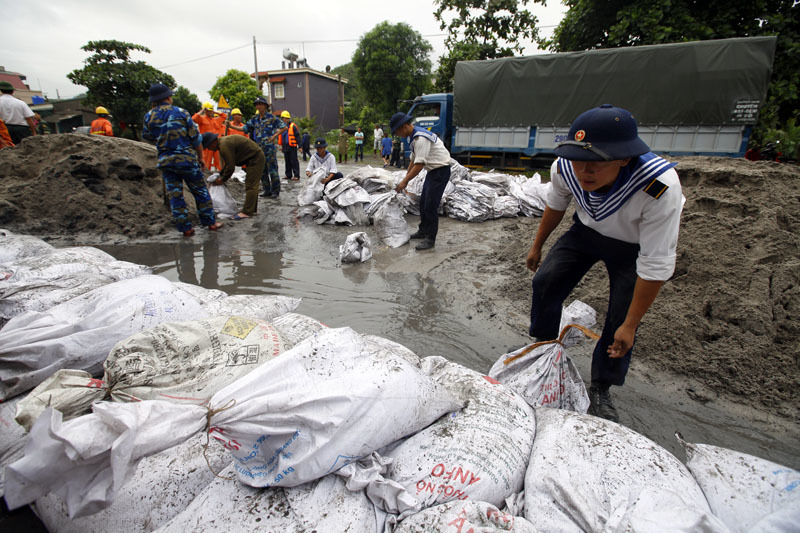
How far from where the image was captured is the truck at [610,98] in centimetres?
809

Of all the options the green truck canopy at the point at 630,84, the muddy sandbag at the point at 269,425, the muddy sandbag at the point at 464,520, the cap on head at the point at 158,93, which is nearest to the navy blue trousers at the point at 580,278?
the muddy sandbag at the point at 269,425

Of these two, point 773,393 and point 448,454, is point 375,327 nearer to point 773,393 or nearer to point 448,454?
point 448,454

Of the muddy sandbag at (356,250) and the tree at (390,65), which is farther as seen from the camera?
the tree at (390,65)

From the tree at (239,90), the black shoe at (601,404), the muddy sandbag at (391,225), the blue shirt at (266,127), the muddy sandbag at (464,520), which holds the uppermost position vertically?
the tree at (239,90)

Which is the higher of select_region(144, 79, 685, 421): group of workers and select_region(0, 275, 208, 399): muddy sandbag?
select_region(144, 79, 685, 421): group of workers

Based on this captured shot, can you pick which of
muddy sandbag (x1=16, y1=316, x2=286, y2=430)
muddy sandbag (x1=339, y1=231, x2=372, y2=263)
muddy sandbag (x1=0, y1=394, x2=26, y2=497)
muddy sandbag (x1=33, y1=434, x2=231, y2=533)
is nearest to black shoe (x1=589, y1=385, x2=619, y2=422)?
muddy sandbag (x1=16, y1=316, x2=286, y2=430)

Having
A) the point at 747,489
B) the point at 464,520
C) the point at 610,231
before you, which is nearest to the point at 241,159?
the point at 610,231

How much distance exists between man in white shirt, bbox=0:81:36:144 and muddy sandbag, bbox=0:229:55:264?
5691mm

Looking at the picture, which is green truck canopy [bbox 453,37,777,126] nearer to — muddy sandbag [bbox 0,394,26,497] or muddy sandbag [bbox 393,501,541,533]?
muddy sandbag [bbox 393,501,541,533]

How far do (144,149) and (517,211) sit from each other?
6004 mm

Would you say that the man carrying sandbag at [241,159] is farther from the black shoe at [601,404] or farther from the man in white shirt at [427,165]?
the black shoe at [601,404]

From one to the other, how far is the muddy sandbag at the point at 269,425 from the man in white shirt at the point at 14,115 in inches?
337

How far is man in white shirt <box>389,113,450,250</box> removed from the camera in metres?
4.37

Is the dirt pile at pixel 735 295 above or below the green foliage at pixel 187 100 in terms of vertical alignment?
below
